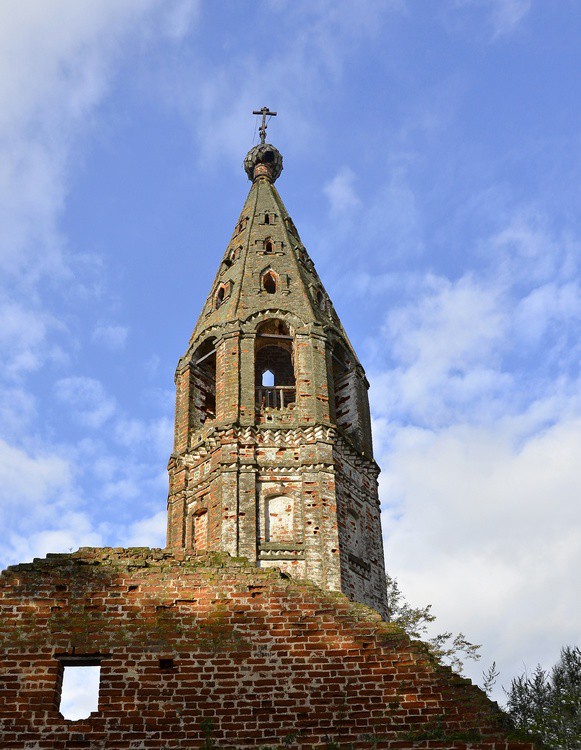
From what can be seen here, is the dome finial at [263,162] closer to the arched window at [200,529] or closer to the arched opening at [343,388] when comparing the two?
the arched opening at [343,388]

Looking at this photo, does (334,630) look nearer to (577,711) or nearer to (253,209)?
(577,711)

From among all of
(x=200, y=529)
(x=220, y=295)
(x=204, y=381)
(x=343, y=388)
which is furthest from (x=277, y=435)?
(x=220, y=295)

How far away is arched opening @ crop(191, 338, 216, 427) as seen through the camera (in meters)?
23.4

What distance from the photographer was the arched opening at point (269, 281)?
2503 cm

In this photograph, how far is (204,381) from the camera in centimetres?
2402

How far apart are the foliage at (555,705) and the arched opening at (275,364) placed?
908cm

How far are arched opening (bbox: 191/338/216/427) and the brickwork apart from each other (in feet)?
42.3

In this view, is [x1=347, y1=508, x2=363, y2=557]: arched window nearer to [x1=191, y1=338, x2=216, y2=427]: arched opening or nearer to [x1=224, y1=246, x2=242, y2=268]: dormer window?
[x1=191, y1=338, x2=216, y2=427]: arched opening

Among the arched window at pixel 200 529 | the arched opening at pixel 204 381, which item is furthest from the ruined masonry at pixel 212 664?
the arched opening at pixel 204 381

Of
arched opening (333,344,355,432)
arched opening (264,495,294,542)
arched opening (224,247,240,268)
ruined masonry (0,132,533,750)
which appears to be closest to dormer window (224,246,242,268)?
arched opening (224,247,240,268)

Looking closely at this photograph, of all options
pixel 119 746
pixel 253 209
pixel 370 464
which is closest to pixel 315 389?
pixel 370 464

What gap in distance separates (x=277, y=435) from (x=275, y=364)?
5.23 metres

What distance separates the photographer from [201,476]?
21250 millimetres

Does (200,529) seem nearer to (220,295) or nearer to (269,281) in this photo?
(220,295)
